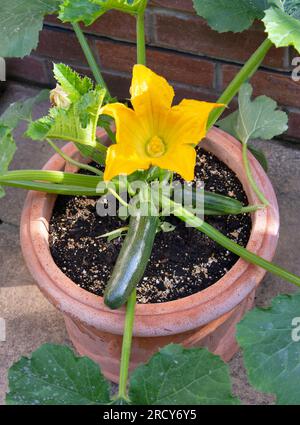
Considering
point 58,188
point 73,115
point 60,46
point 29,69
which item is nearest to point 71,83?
point 73,115

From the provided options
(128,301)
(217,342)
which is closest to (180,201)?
(128,301)

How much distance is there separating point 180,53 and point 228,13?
546mm

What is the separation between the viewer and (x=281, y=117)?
58.3 inches

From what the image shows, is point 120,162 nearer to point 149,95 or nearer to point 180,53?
point 149,95

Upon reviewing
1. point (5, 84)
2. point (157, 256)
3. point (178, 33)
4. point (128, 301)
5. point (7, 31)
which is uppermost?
point (5, 84)

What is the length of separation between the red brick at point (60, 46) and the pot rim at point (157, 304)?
0.80 metres

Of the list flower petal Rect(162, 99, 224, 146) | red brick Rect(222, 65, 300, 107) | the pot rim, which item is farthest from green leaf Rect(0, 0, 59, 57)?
red brick Rect(222, 65, 300, 107)

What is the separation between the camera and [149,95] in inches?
42.4

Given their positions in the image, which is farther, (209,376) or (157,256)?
(157,256)

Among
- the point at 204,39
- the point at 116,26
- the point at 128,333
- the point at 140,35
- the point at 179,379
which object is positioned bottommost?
the point at 179,379

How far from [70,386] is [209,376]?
0.79ft

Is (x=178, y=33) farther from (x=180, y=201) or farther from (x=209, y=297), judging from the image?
(x=209, y=297)

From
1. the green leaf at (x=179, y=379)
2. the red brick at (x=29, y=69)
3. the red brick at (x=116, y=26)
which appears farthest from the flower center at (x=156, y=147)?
the red brick at (x=29, y=69)

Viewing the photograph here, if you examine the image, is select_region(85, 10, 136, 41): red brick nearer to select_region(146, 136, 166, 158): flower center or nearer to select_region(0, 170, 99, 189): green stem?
select_region(0, 170, 99, 189): green stem
